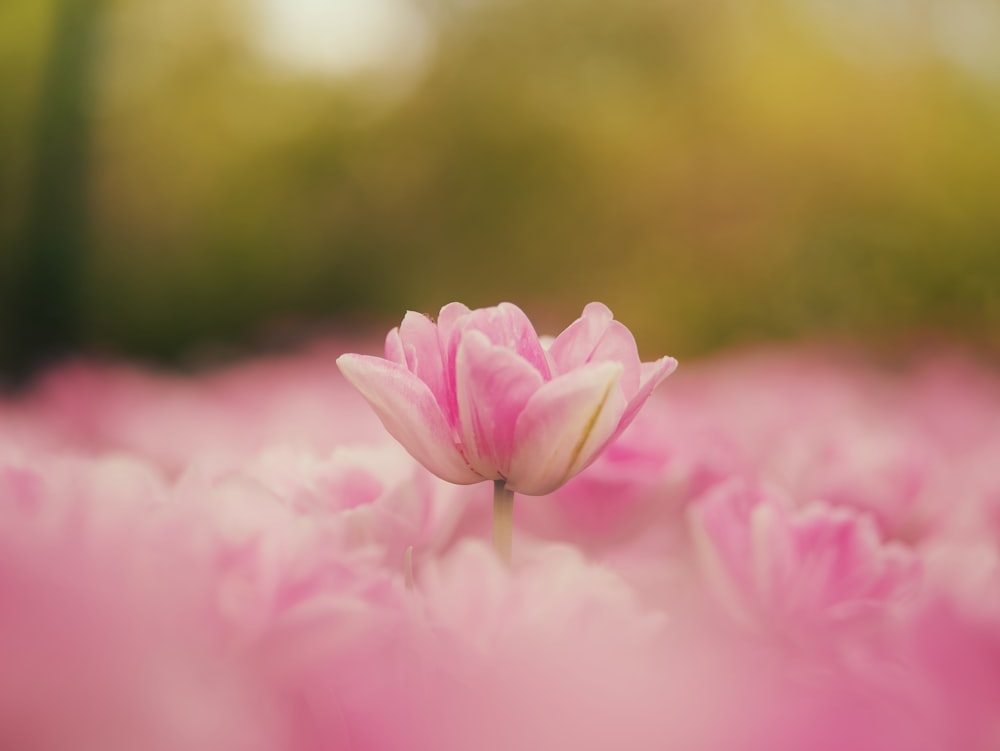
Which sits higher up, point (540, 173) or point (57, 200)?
point (540, 173)

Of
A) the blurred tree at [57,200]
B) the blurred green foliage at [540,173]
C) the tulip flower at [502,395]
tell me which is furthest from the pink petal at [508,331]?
the blurred tree at [57,200]

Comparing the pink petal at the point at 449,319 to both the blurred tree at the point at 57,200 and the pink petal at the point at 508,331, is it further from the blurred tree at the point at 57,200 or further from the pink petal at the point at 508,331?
the blurred tree at the point at 57,200

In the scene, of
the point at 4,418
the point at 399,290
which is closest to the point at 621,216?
the point at 399,290

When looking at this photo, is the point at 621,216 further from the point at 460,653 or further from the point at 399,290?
the point at 460,653

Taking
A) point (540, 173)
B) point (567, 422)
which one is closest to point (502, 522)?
point (567, 422)

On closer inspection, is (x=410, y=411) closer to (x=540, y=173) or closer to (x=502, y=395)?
(x=502, y=395)

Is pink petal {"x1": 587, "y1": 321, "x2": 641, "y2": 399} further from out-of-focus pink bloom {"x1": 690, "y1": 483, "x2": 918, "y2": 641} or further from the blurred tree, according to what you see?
the blurred tree
